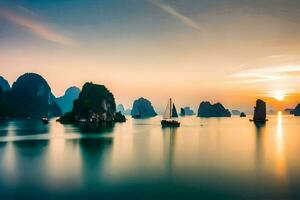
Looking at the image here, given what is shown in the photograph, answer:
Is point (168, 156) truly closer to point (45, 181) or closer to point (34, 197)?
point (45, 181)

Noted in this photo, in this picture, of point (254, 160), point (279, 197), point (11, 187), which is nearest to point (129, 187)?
point (11, 187)

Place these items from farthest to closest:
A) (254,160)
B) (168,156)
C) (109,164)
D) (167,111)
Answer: (167,111), (168,156), (254,160), (109,164)

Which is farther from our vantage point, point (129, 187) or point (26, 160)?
point (26, 160)

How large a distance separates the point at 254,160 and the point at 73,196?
118ft

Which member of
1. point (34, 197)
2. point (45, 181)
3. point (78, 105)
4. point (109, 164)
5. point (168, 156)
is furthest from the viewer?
point (78, 105)

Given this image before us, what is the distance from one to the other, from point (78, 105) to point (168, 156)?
146263mm

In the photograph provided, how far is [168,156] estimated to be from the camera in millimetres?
56562

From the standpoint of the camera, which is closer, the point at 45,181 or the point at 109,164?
the point at 45,181

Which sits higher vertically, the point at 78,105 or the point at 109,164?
the point at 78,105

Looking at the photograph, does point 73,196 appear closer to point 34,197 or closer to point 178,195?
point 34,197

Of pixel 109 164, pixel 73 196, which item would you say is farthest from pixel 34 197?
pixel 109 164

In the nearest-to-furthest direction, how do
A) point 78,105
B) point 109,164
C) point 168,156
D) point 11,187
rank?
1. point 11,187
2. point 109,164
3. point 168,156
4. point 78,105

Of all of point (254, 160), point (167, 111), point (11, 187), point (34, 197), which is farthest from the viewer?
point (167, 111)

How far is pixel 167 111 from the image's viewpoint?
15388 centimetres
